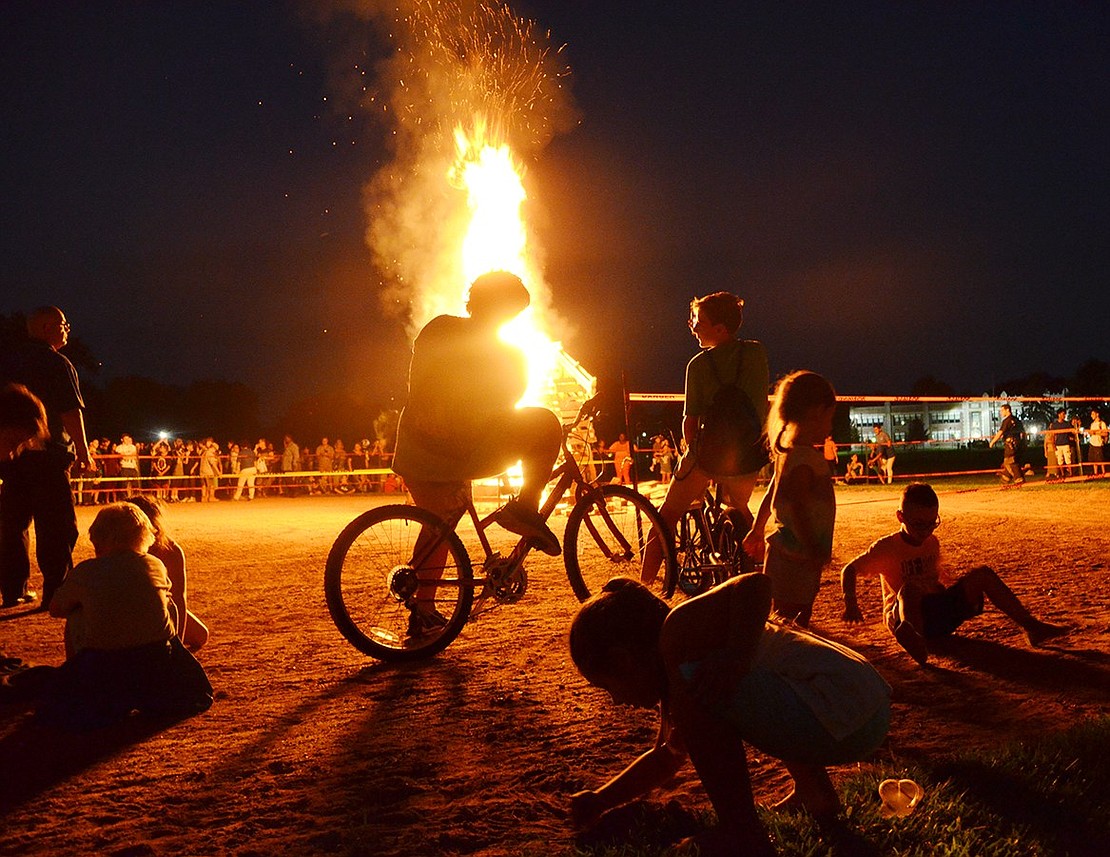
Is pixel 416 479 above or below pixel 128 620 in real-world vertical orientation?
above

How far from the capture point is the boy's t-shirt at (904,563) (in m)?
4.34

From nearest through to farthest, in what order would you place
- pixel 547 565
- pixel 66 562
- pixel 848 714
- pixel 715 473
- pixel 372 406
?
pixel 848 714
pixel 715 473
pixel 66 562
pixel 547 565
pixel 372 406

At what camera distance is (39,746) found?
3.28 meters

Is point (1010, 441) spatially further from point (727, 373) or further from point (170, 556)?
point (170, 556)

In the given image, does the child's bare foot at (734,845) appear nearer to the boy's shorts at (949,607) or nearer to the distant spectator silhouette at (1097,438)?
the boy's shorts at (949,607)

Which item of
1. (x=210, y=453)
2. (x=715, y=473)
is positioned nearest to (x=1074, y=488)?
(x=715, y=473)

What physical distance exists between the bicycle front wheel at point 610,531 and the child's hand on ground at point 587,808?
2.82 meters

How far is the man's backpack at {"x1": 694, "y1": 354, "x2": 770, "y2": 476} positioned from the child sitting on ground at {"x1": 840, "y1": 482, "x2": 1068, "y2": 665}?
112 cm

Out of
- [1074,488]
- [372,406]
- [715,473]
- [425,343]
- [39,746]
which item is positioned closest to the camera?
[39,746]

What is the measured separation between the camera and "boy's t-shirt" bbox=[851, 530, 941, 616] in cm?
434

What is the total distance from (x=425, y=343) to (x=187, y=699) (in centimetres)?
202

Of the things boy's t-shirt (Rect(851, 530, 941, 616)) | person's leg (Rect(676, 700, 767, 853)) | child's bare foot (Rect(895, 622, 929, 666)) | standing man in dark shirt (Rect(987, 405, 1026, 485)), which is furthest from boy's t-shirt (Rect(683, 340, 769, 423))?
standing man in dark shirt (Rect(987, 405, 1026, 485))

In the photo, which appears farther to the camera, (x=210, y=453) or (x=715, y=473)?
(x=210, y=453)

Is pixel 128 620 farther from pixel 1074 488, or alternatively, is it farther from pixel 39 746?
pixel 1074 488
